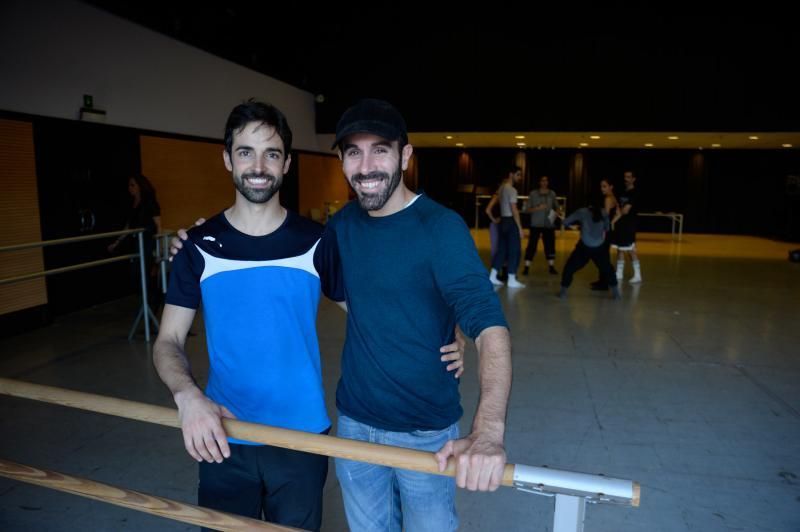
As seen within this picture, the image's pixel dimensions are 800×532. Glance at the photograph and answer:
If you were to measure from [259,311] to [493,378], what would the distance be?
68 centimetres

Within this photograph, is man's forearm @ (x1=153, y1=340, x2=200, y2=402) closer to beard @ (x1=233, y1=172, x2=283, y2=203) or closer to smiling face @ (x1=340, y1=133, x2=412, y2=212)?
beard @ (x1=233, y1=172, x2=283, y2=203)

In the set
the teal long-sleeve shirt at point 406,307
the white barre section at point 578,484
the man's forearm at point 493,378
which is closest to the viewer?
the white barre section at point 578,484

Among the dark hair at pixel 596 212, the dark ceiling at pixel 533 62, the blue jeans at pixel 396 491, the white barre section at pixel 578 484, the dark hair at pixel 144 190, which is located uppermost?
the dark ceiling at pixel 533 62

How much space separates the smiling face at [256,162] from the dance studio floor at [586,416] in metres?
1.63

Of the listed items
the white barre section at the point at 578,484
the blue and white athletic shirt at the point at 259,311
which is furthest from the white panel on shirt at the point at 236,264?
the white barre section at the point at 578,484

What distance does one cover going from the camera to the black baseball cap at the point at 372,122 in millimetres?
1453

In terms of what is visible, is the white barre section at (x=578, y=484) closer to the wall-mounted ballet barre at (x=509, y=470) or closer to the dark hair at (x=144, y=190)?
the wall-mounted ballet barre at (x=509, y=470)

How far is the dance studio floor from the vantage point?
2.59 metres

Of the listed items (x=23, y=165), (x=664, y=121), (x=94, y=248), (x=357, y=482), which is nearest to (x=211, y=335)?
(x=357, y=482)

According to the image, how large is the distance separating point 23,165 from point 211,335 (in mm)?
5494

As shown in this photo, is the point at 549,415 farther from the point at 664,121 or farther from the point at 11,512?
the point at 664,121

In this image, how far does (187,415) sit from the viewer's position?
119 cm

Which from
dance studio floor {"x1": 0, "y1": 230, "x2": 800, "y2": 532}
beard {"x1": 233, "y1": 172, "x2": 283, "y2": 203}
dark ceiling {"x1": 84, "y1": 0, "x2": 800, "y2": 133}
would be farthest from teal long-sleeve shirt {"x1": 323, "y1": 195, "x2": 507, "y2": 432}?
dark ceiling {"x1": 84, "y1": 0, "x2": 800, "y2": 133}

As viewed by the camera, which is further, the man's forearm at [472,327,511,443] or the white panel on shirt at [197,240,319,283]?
the white panel on shirt at [197,240,319,283]
